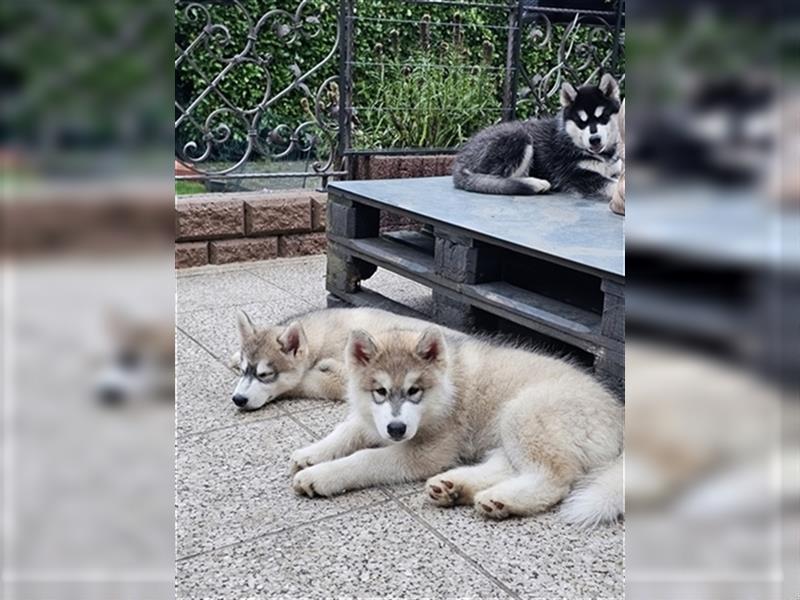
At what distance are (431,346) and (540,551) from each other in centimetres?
77

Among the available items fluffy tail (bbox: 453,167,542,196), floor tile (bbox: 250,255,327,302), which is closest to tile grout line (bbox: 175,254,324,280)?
floor tile (bbox: 250,255,327,302)

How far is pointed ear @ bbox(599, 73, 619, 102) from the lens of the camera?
16.3ft

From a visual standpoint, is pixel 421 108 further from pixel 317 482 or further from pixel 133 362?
pixel 133 362

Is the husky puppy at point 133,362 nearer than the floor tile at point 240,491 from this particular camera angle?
Yes

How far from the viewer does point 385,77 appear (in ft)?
23.1

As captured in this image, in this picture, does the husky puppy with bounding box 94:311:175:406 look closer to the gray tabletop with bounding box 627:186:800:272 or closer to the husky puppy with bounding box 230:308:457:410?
the gray tabletop with bounding box 627:186:800:272

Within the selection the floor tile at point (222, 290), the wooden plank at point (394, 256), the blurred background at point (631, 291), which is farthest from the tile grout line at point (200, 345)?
the blurred background at point (631, 291)

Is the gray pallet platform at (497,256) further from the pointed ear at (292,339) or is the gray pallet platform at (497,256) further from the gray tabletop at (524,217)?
the pointed ear at (292,339)

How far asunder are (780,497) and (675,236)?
0.23 m

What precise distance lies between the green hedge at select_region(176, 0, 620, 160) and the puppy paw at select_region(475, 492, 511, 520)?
190 inches

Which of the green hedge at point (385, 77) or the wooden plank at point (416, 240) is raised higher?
the green hedge at point (385, 77)

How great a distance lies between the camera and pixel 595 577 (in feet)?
7.07

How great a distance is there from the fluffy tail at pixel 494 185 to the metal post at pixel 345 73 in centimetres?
169

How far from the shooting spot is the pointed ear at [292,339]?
3377 millimetres
